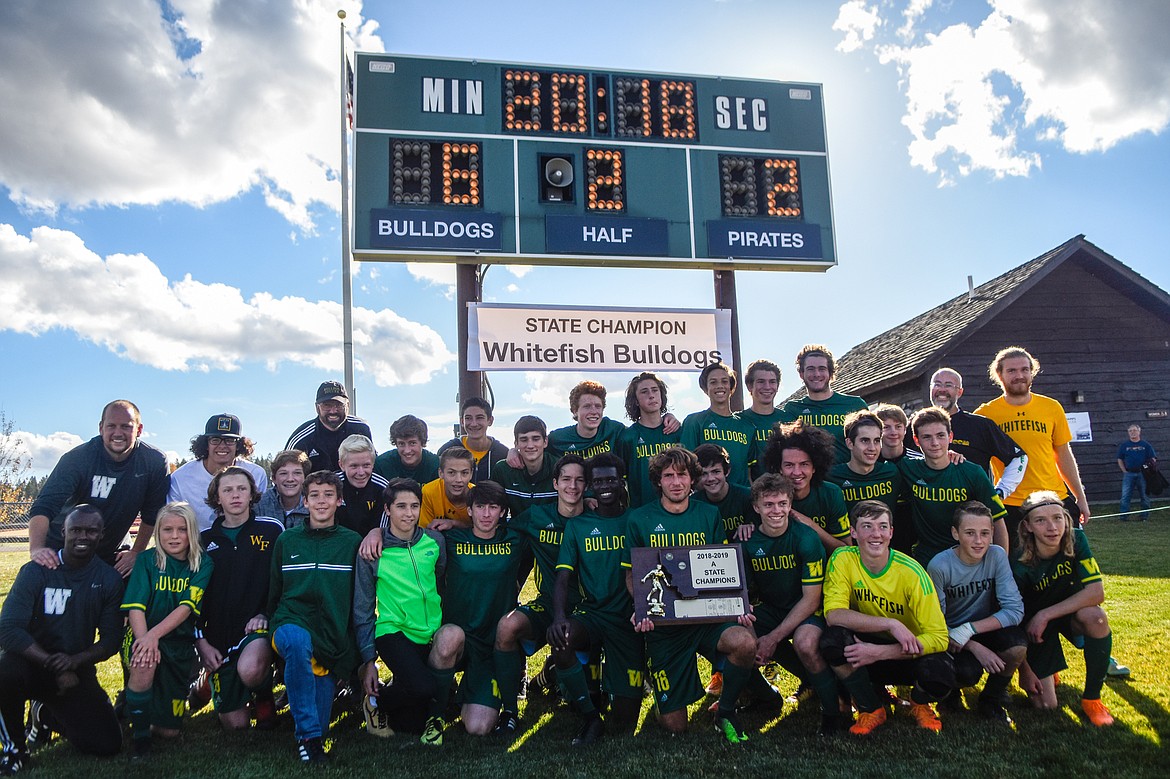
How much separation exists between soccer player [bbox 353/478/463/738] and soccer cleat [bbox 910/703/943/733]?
100 inches

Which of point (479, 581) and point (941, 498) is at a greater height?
point (941, 498)

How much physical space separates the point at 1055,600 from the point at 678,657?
7.29 feet

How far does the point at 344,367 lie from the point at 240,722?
570 cm

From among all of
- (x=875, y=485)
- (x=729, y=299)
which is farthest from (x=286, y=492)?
(x=729, y=299)

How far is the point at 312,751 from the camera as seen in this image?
386 cm

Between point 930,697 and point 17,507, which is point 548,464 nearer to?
point 930,697

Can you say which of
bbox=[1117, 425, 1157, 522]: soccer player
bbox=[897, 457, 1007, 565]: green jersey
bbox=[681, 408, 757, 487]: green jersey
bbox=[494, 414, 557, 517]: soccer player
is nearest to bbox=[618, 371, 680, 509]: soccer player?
bbox=[681, 408, 757, 487]: green jersey

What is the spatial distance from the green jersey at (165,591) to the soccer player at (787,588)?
3.24 meters

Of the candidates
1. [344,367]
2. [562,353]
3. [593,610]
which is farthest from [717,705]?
[344,367]

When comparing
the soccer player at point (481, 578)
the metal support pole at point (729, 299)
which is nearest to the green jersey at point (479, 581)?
the soccer player at point (481, 578)

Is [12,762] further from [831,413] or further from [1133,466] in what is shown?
[1133,466]

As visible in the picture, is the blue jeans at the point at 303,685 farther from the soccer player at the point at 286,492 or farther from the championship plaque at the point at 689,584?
the championship plaque at the point at 689,584

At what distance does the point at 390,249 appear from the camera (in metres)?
8.32

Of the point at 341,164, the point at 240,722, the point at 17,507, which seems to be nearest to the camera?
the point at 240,722
